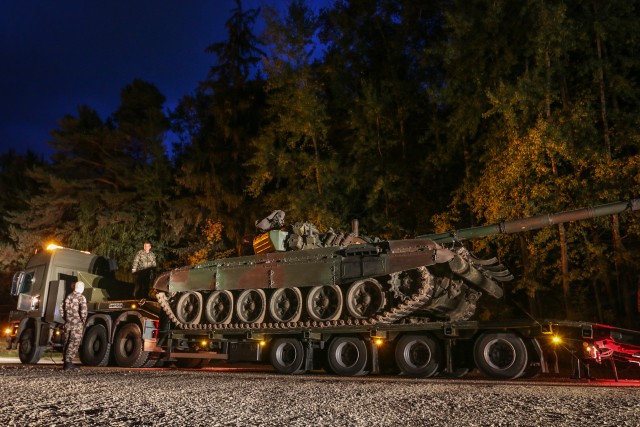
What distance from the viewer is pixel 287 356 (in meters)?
13.1

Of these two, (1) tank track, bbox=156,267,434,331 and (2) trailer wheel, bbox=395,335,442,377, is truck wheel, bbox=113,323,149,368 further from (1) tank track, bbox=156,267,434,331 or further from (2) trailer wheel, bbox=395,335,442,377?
(2) trailer wheel, bbox=395,335,442,377

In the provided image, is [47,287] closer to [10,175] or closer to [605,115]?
[605,115]

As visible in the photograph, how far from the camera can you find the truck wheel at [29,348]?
15969 mm

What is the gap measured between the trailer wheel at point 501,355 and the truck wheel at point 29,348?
38.1 feet

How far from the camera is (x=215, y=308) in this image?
14680mm

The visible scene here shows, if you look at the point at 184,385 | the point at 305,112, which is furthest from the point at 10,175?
the point at 184,385

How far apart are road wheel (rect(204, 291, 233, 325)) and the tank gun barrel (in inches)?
202

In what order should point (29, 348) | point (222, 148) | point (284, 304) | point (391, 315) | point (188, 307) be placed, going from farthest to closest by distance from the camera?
point (222, 148)
point (29, 348)
point (188, 307)
point (284, 304)
point (391, 315)

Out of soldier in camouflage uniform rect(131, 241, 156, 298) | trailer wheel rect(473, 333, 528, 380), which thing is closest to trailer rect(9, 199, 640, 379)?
trailer wheel rect(473, 333, 528, 380)

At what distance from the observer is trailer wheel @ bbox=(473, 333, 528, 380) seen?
33.7 ft

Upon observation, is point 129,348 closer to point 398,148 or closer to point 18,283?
point 18,283

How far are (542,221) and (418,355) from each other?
4250 millimetres

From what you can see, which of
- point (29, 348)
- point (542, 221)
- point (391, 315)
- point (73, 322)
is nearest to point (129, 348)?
point (73, 322)

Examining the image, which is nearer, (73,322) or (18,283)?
(73,322)
